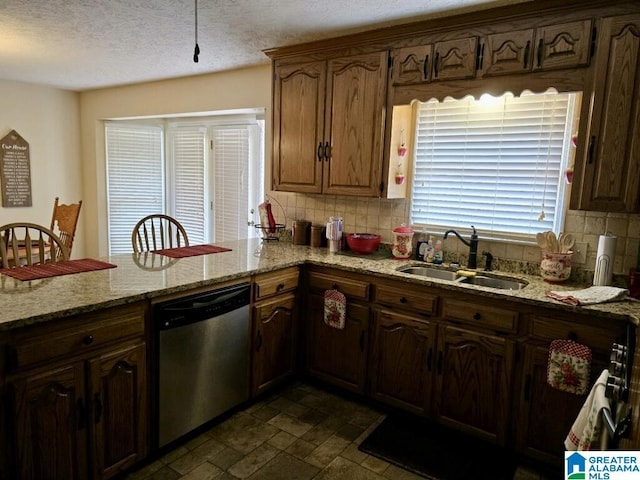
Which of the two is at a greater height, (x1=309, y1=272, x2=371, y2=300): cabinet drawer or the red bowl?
the red bowl

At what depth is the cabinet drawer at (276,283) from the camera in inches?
103

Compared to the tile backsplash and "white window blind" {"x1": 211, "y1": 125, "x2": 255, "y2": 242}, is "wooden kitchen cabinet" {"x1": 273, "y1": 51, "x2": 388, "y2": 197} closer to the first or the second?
the tile backsplash

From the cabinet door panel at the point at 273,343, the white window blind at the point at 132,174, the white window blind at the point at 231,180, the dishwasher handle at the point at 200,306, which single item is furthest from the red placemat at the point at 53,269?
the white window blind at the point at 132,174

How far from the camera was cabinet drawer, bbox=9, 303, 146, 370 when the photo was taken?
1552mm

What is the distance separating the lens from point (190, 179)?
489 centimetres

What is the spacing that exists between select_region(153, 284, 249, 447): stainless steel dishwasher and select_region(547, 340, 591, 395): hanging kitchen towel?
1.63 metres

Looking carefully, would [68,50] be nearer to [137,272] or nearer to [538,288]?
[137,272]

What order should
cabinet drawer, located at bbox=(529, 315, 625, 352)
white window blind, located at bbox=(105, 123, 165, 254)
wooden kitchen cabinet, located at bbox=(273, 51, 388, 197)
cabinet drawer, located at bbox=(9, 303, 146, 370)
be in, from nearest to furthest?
cabinet drawer, located at bbox=(9, 303, 146, 370) → cabinet drawer, located at bbox=(529, 315, 625, 352) → wooden kitchen cabinet, located at bbox=(273, 51, 388, 197) → white window blind, located at bbox=(105, 123, 165, 254)

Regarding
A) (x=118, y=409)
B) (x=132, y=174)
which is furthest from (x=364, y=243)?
(x=132, y=174)

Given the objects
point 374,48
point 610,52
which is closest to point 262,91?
point 374,48

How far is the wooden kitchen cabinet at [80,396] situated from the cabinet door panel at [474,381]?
1586mm

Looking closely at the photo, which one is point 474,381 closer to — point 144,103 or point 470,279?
point 470,279

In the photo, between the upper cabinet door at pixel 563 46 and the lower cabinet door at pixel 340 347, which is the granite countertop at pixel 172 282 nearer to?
the lower cabinet door at pixel 340 347

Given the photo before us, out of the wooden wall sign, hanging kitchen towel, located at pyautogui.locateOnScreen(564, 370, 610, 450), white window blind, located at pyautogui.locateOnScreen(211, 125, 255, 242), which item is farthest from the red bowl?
the wooden wall sign
